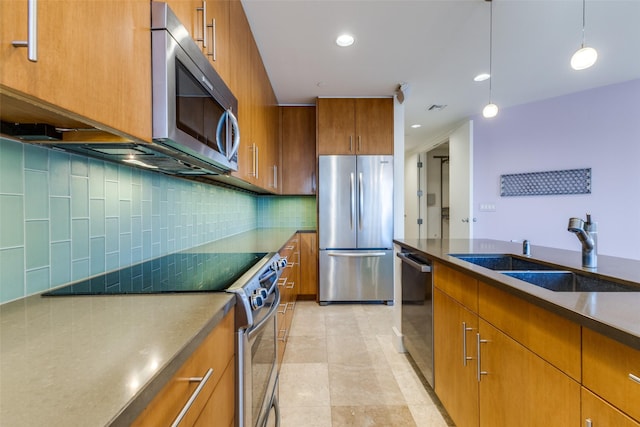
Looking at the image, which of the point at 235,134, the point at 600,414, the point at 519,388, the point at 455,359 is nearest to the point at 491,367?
the point at 519,388

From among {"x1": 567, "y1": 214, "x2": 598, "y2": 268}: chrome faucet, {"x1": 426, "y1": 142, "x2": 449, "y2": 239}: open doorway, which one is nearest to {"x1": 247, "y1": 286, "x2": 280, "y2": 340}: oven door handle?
{"x1": 567, "y1": 214, "x2": 598, "y2": 268}: chrome faucet

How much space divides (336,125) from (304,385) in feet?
8.72

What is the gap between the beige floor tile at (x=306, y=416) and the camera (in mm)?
1503

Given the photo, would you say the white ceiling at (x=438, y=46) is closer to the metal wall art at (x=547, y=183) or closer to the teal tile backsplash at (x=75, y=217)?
the metal wall art at (x=547, y=183)

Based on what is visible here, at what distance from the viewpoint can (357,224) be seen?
11.0 ft

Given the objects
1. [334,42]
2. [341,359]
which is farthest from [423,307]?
[334,42]

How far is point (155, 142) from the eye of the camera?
35.1 inches

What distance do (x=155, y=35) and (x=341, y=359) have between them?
217cm

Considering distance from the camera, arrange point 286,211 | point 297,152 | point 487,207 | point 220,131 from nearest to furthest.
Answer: point 220,131 → point 297,152 → point 286,211 → point 487,207

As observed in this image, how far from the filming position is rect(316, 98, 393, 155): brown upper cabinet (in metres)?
3.37

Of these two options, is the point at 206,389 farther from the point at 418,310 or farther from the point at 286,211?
the point at 286,211

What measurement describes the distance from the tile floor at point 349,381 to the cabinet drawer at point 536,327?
0.86m

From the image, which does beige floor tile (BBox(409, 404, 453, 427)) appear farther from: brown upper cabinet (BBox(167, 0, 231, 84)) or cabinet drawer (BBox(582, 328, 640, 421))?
brown upper cabinet (BBox(167, 0, 231, 84))

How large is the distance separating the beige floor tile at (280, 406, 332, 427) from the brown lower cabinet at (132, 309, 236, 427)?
79cm
